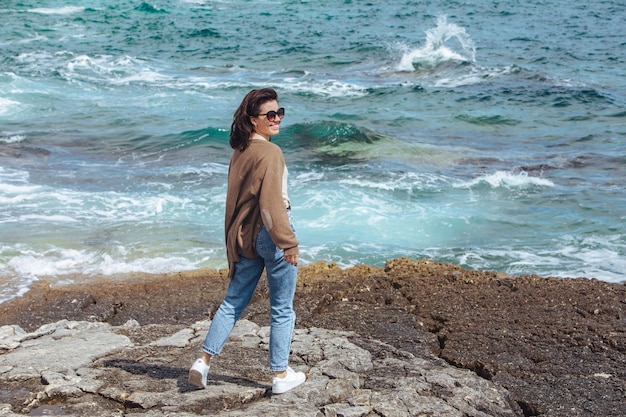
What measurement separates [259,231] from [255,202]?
0.16 m

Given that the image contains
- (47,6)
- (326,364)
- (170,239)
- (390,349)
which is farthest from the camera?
(47,6)

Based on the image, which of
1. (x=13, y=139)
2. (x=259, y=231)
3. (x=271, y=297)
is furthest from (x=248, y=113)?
(x=13, y=139)

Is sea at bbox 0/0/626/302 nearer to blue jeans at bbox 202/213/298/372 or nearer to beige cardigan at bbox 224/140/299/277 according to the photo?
blue jeans at bbox 202/213/298/372

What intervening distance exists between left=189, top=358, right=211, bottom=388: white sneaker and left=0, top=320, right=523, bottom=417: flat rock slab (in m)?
→ 0.06

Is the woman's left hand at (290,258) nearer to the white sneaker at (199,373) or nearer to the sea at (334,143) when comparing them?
the white sneaker at (199,373)

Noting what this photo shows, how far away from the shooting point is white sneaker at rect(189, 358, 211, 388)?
4551 mm

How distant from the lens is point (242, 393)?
4574mm

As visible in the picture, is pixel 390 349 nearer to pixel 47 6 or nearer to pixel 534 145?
pixel 534 145

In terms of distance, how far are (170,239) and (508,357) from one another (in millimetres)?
5390

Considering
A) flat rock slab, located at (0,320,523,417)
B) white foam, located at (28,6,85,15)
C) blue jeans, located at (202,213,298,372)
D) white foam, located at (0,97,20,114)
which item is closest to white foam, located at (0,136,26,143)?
white foam, located at (0,97,20,114)

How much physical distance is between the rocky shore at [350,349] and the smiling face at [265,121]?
148 cm

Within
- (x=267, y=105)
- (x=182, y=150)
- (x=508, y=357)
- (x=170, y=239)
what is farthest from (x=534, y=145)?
(x=267, y=105)

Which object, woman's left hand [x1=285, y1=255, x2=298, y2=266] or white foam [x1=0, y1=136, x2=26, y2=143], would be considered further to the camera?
white foam [x1=0, y1=136, x2=26, y2=143]

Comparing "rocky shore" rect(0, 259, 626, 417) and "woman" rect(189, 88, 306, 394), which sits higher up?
"woman" rect(189, 88, 306, 394)
